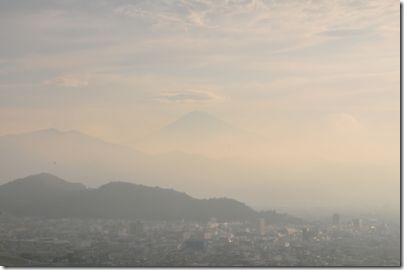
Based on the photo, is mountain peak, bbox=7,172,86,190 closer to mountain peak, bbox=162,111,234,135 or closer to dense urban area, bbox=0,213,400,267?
dense urban area, bbox=0,213,400,267

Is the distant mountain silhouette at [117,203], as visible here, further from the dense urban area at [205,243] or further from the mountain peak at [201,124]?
the mountain peak at [201,124]

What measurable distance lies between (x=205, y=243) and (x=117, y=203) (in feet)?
3.19

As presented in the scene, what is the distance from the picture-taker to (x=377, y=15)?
6207 millimetres

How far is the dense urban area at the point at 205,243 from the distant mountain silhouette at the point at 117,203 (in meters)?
0.08

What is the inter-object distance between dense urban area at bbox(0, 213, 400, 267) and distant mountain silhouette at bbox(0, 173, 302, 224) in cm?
8

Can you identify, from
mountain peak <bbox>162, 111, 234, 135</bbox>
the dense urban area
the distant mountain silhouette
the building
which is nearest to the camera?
the dense urban area

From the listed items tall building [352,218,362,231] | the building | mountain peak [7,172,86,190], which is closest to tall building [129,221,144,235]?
mountain peak [7,172,86,190]

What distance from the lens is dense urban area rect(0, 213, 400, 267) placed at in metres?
6.07

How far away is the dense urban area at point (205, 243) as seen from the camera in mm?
6066

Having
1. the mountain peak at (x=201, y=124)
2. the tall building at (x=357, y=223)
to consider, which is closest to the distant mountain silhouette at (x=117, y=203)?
the mountain peak at (x=201, y=124)

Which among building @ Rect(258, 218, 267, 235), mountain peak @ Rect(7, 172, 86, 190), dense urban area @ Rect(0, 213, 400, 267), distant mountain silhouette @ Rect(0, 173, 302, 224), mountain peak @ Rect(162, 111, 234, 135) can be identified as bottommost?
dense urban area @ Rect(0, 213, 400, 267)

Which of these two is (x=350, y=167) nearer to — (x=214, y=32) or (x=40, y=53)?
(x=214, y=32)

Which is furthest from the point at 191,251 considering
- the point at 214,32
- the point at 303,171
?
the point at 214,32

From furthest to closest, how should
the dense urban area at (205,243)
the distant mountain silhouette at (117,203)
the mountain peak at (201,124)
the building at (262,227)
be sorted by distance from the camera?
the mountain peak at (201,124)
the distant mountain silhouette at (117,203)
the building at (262,227)
the dense urban area at (205,243)
